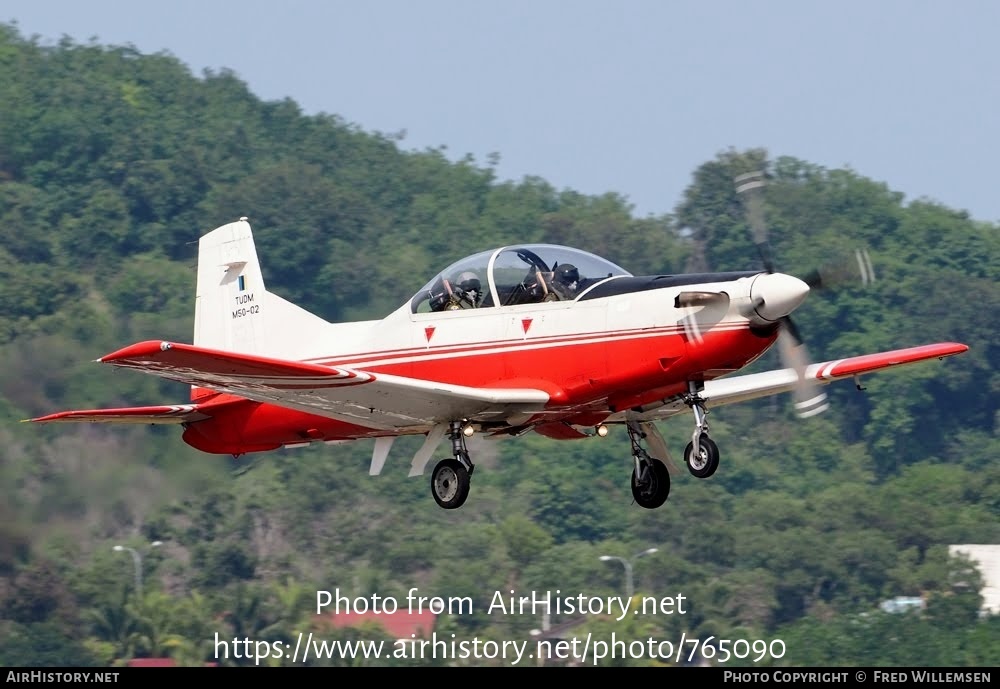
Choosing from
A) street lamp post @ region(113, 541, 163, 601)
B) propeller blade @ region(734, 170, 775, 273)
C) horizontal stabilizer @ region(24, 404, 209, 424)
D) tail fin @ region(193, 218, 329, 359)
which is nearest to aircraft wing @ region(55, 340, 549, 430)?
horizontal stabilizer @ region(24, 404, 209, 424)

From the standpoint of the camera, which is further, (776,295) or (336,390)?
(336,390)

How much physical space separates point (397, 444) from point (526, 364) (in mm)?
44905

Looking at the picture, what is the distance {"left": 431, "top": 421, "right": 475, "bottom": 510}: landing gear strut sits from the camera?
63.7 ft

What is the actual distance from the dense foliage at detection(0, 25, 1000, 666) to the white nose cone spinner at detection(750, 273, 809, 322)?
0.99 m

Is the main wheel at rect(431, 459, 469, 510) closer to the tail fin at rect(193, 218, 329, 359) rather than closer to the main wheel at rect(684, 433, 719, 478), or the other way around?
the main wheel at rect(684, 433, 719, 478)

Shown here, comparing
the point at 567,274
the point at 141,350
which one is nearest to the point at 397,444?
the point at 567,274

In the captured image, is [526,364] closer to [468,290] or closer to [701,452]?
[468,290]

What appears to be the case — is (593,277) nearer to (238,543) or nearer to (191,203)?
(238,543)

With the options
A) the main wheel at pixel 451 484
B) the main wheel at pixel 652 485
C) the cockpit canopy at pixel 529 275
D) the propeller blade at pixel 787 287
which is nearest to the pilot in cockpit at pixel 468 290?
the cockpit canopy at pixel 529 275

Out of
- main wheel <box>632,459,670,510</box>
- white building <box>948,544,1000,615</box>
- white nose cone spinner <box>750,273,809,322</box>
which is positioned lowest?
white building <box>948,544,1000,615</box>

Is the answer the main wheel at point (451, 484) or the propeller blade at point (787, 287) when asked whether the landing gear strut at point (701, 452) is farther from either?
the main wheel at point (451, 484)

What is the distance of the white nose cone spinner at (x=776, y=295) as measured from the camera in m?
17.5

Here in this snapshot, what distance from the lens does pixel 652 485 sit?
1934cm

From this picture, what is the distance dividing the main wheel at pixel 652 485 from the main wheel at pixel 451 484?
6.05 ft
